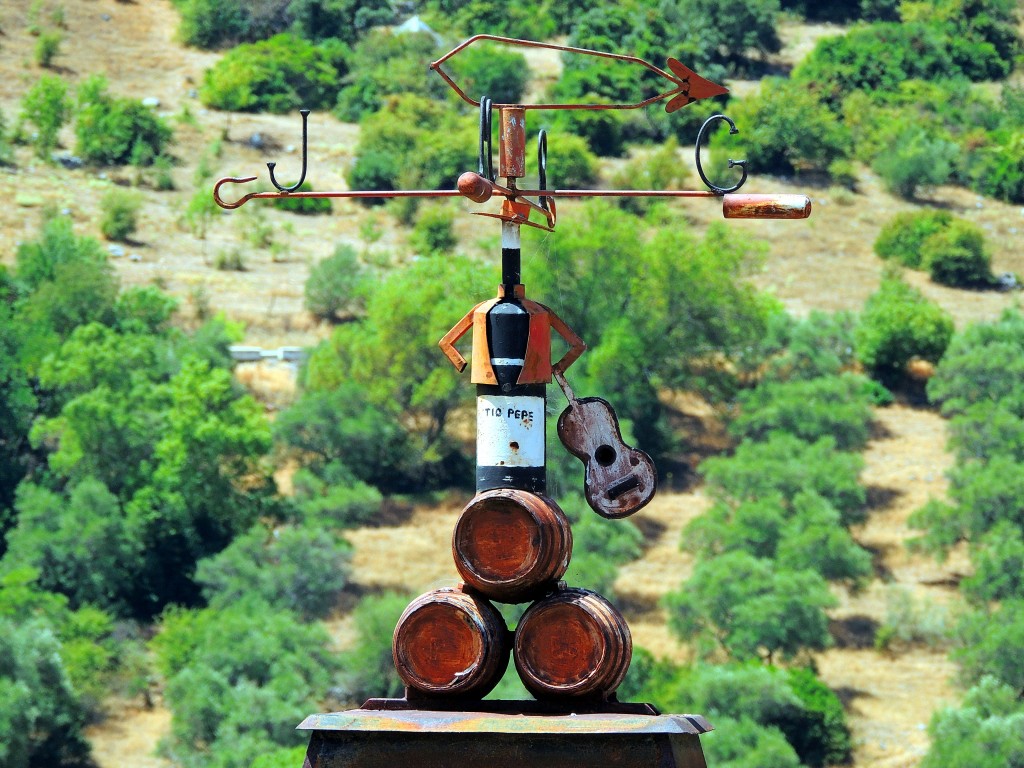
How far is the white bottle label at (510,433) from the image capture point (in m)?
8.31

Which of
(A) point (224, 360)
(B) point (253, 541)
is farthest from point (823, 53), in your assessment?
(B) point (253, 541)

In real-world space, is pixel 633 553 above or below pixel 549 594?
below

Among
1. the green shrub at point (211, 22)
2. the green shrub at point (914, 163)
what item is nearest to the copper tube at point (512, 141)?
the green shrub at point (914, 163)

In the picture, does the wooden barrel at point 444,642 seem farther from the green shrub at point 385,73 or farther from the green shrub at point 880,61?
the green shrub at point 880,61

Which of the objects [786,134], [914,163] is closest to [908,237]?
[914,163]

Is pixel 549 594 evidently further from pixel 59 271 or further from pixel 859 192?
pixel 859 192

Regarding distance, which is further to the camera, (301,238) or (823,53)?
(823,53)

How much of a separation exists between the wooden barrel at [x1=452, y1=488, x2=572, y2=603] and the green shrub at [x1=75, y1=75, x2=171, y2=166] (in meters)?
49.1

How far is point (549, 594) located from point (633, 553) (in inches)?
1143

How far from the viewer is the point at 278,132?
61.0 metres

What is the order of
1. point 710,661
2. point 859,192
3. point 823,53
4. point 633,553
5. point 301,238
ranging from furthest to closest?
point 823,53, point 859,192, point 301,238, point 633,553, point 710,661

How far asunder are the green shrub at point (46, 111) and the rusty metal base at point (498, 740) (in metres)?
49.8

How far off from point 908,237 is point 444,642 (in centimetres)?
4679

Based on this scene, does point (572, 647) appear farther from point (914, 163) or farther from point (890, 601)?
point (914, 163)
